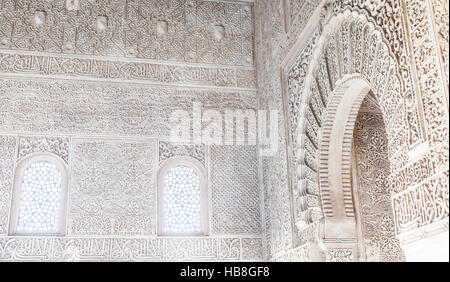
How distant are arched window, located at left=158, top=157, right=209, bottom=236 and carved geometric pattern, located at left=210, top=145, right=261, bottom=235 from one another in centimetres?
12

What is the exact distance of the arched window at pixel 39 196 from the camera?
5027 millimetres

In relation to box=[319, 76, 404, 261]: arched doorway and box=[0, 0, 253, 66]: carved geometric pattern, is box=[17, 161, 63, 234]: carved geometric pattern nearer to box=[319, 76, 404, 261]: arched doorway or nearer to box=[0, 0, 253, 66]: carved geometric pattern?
box=[0, 0, 253, 66]: carved geometric pattern

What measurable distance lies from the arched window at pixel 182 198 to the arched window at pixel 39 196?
0.91 meters

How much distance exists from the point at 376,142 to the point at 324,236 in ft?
5.55

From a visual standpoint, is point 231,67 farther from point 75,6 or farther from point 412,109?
point 412,109

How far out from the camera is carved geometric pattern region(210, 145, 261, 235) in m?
5.33

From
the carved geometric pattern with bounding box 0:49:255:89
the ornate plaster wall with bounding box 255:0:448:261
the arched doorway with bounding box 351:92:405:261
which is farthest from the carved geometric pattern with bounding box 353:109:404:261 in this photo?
the carved geometric pattern with bounding box 0:49:255:89

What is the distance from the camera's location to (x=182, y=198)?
5.37m

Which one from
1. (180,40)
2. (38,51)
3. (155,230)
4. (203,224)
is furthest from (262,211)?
(38,51)

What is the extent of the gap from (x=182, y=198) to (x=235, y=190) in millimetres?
518

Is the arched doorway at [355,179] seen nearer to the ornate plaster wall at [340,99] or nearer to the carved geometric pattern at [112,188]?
the ornate plaster wall at [340,99]

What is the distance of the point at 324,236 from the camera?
409 centimetres

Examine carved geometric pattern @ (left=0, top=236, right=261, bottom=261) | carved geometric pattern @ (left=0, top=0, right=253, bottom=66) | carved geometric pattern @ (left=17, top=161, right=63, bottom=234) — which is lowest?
carved geometric pattern @ (left=0, top=236, right=261, bottom=261)

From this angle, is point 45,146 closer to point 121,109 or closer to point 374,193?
point 121,109
